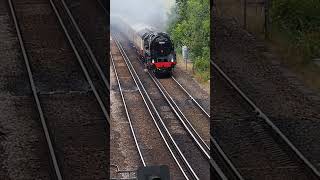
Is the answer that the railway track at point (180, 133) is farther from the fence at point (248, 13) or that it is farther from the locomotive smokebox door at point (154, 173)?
the locomotive smokebox door at point (154, 173)

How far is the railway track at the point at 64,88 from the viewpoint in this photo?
11828mm

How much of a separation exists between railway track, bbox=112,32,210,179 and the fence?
4564 mm

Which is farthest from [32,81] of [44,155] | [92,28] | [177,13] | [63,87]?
[177,13]

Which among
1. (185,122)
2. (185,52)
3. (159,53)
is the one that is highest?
(185,52)

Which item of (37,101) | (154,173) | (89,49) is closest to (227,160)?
(37,101)

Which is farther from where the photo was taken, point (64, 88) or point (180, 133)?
point (64, 88)

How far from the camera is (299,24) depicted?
20.2 metres

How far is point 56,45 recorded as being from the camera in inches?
734

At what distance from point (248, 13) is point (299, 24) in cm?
437

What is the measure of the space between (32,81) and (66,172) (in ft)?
16.7

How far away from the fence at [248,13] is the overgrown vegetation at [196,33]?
1583mm

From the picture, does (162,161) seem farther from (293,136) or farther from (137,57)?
(137,57)

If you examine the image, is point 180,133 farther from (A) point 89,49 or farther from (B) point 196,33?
(B) point 196,33

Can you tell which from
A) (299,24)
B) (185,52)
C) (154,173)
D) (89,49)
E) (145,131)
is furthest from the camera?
(185,52)
